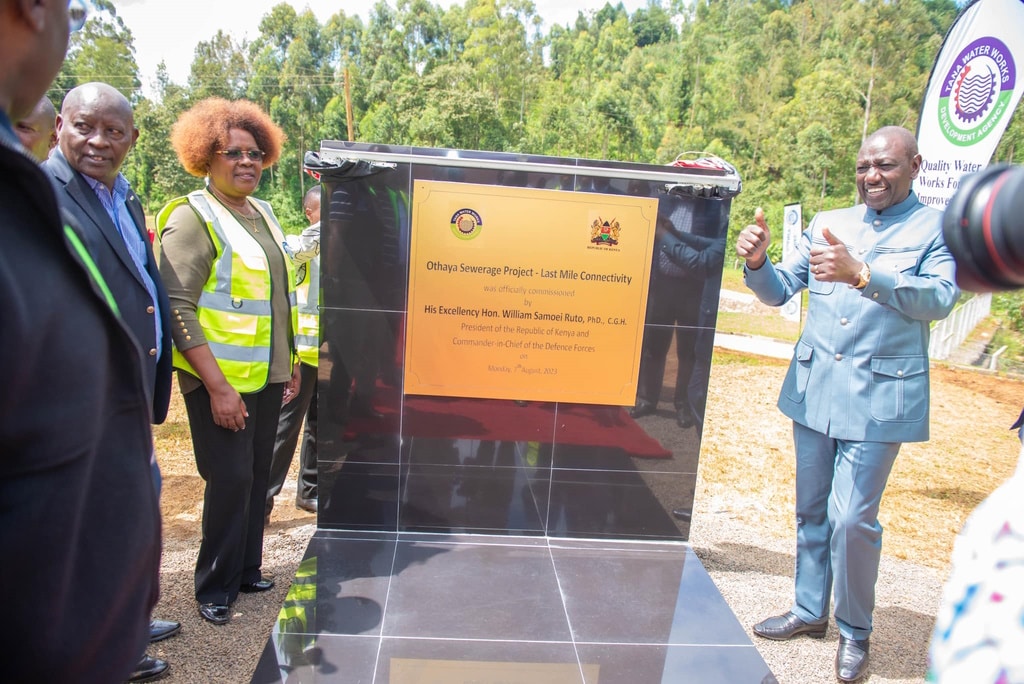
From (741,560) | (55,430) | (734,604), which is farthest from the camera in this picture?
(741,560)

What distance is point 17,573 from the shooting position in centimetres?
78

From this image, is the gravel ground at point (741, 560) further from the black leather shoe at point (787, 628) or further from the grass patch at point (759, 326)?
the grass patch at point (759, 326)

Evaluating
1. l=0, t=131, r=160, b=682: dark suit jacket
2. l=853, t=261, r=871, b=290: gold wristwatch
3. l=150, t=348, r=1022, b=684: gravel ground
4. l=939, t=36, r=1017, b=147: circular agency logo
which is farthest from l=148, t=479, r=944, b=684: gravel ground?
l=939, t=36, r=1017, b=147: circular agency logo

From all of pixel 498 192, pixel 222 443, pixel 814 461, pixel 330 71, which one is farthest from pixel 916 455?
pixel 330 71

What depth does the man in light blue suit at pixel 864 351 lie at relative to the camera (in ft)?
8.12

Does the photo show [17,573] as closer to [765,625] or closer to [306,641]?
[306,641]

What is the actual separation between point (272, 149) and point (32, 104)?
7.43 ft

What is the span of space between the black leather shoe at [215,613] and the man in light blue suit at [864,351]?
101 inches

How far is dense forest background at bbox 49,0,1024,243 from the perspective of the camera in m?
33.8

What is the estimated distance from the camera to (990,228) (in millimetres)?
984

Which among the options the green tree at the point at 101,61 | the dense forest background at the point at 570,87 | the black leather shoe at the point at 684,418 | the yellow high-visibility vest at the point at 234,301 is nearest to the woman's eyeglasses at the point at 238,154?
the yellow high-visibility vest at the point at 234,301

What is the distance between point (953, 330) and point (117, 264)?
13.3m

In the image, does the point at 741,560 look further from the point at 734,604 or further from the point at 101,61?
the point at 101,61

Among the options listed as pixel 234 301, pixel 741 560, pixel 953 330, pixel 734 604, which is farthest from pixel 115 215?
pixel 953 330
